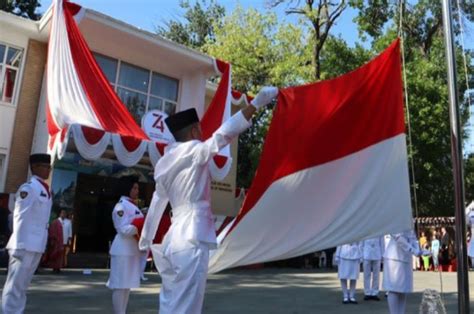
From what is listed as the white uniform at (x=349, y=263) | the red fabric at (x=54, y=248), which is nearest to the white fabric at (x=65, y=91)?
the red fabric at (x=54, y=248)

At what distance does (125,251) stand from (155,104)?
13290mm

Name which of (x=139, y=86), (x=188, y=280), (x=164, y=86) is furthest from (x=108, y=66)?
(x=188, y=280)

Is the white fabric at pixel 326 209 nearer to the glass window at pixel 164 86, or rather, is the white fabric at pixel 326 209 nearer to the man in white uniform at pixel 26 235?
the man in white uniform at pixel 26 235

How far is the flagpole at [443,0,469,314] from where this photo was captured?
3.75 meters

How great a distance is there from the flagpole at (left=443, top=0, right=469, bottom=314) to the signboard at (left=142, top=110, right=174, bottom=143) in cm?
1348

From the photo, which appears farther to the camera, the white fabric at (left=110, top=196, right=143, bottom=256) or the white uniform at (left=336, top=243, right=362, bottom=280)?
the white uniform at (left=336, top=243, right=362, bottom=280)

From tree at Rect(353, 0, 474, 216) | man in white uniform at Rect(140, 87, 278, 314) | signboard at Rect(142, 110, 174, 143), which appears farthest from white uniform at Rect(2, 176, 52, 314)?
tree at Rect(353, 0, 474, 216)

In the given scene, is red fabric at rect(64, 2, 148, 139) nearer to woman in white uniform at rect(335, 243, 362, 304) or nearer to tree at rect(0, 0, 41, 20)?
woman in white uniform at rect(335, 243, 362, 304)

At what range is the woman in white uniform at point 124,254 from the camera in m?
5.97

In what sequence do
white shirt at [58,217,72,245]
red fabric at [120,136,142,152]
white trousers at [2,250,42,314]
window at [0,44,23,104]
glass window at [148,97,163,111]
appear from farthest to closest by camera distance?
glass window at [148,97,163,111] → window at [0,44,23,104] → white shirt at [58,217,72,245] → red fabric at [120,136,142,152] → white trousers at [2,250,42,314]

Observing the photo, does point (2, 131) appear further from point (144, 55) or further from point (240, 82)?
point (240, 82)

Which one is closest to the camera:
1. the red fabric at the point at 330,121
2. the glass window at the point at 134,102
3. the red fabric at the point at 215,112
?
the red fabric at the point at 330,121

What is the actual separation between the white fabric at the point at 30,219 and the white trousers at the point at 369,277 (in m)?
6.97

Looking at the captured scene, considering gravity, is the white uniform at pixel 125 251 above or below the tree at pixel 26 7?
below
